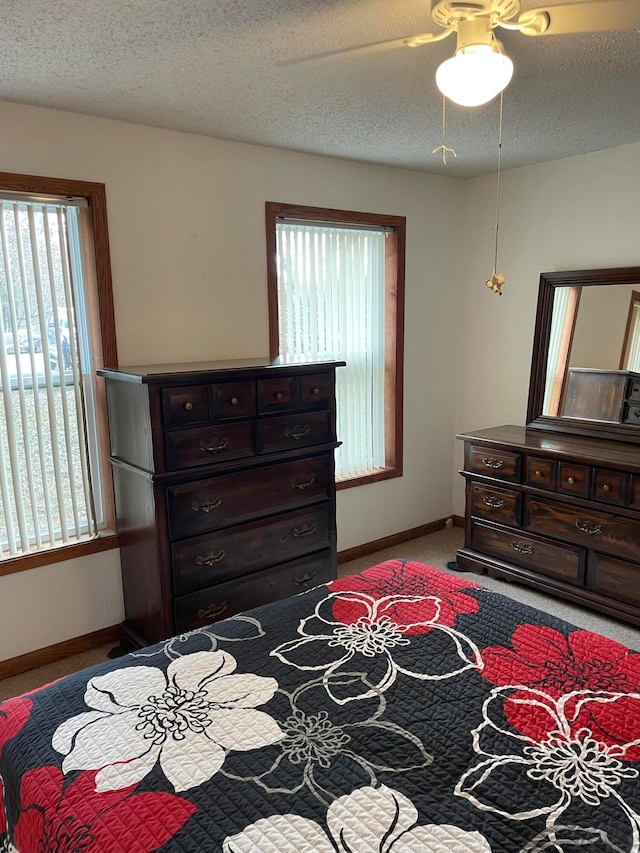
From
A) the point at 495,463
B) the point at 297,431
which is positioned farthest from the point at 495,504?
the point at 297,431

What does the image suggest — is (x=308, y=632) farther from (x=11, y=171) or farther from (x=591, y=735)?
(x=11, y=171)

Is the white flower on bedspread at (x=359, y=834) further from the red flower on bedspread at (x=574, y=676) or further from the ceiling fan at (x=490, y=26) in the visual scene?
the ceiling fan at (x=490, y=26)

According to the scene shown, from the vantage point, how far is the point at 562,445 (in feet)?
11.0

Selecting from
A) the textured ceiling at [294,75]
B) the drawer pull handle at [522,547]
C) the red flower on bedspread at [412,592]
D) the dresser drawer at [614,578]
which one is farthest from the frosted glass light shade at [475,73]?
the drawer pull handle at [522,547]

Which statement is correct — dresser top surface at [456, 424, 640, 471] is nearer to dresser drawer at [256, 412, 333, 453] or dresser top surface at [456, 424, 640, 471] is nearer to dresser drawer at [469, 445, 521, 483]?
dresser drawer at [469, 445, 521, 483]

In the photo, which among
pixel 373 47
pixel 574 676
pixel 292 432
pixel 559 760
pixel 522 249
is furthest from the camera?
pixel 522 249

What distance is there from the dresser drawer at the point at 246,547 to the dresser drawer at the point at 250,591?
0.04m

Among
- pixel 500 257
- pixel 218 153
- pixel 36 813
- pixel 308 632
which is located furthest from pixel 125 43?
pixel 500 257

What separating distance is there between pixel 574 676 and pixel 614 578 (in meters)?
1.67

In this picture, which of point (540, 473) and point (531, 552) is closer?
point (540, 473)

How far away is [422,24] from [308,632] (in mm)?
1817

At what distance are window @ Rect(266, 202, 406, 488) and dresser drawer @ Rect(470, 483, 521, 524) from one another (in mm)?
658

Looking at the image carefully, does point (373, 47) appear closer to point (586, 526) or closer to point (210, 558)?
point (210, 558)

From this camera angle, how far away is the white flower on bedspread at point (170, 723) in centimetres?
130
